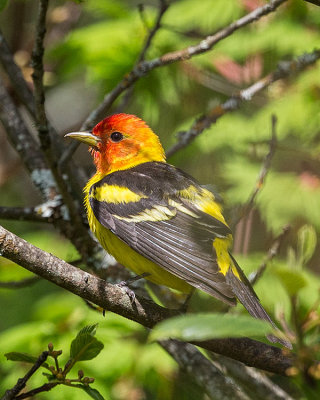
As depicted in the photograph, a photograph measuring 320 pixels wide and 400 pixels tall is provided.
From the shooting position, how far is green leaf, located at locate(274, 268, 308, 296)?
1.32m

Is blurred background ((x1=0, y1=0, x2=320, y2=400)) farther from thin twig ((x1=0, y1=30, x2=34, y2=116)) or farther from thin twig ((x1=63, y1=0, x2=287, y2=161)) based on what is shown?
thin twig ((x1=0, y1=30, x2=34, y2=116))

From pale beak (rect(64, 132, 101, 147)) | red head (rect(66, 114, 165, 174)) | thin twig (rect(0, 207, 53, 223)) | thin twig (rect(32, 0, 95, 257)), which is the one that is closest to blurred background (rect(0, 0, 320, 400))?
red head (rect(66, 114, 165, 174))

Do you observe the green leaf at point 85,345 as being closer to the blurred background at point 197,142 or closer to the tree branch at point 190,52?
the blurred background at point 197,142

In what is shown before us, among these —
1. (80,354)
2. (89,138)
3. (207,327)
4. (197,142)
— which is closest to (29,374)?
(80,354)

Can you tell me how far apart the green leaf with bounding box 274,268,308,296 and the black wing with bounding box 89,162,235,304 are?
133 centimetres

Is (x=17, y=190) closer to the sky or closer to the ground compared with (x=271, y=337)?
closer to the ground

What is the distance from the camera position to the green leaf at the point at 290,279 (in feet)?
4.34

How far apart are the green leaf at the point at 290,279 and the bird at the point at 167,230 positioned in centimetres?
132

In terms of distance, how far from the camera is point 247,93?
356 centimetres

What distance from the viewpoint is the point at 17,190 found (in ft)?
22.1

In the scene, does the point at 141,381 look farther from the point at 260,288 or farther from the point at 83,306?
the point at 260,288

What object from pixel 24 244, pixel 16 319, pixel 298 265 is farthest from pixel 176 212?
pixel 16 319

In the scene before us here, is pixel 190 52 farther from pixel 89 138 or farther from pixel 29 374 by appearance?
pixel 29 374

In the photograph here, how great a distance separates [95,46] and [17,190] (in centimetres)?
281
